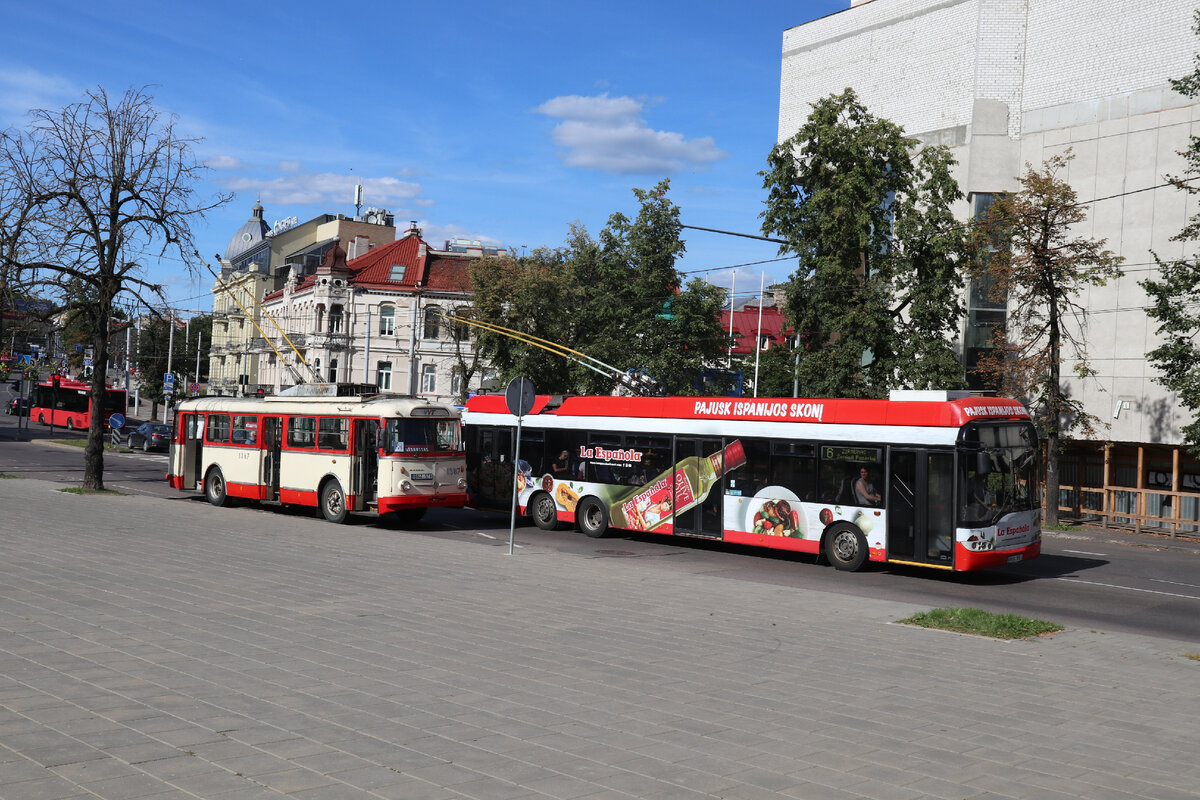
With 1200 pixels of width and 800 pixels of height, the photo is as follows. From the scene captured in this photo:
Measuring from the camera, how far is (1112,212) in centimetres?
3195

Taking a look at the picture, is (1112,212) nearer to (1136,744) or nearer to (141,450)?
(1136,744)

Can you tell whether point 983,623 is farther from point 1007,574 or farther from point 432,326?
point 432,326

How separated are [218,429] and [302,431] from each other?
Answer: 376 cm

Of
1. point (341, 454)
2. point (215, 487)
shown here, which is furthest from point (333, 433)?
point (215, 487)

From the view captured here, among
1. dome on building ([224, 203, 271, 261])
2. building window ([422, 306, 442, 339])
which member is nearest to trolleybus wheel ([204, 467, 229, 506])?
building window ([422, 306, 442, 339])

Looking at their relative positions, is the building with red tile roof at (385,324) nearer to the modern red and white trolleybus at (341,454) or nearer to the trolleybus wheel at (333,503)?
the modern red and white trolleybus at (341,454)

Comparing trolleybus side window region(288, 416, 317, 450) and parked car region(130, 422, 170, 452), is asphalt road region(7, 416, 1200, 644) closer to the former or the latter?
trolleybus side window region(288, 416, 317, 450)

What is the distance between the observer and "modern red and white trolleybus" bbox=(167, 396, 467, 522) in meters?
20.7

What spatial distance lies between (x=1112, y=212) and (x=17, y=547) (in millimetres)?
30446

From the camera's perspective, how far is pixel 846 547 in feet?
55.5

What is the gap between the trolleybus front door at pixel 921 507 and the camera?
15.7 meters

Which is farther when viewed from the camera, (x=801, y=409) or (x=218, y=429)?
(x=218, y=429)

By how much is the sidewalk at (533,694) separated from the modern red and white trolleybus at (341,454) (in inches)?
288

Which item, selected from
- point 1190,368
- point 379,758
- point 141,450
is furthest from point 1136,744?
point 141,450
